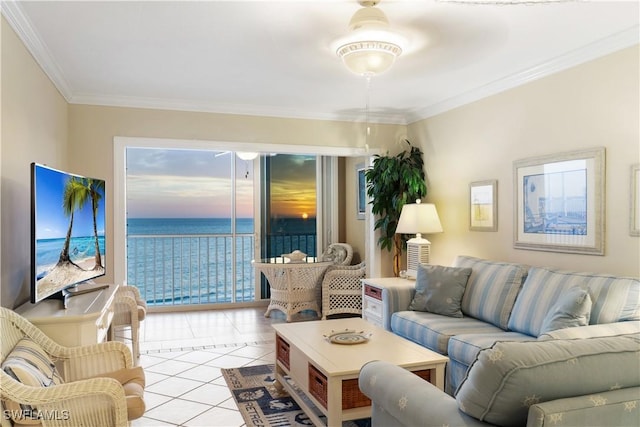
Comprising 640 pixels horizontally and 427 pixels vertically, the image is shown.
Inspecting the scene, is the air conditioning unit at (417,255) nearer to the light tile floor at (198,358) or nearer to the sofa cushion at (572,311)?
the light tile floor at (198,358)

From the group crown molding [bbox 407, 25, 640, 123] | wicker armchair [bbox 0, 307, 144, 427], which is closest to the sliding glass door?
crown molding [bbox 407, 25, 640, 123]

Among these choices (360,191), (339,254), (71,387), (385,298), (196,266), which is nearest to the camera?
(71,387)

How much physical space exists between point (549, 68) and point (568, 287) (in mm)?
1710

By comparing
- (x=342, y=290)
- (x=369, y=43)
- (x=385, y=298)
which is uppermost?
(x=369, y=43)

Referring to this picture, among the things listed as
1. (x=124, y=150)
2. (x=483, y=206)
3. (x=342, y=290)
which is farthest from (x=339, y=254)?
(x=124, y=150)

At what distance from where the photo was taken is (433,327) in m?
3.43

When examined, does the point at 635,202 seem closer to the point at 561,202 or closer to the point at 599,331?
the point at 561,202

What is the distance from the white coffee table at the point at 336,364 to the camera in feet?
8.19

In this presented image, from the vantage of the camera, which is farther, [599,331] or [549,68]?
[549,68]

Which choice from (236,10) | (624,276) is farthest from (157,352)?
(624,276)

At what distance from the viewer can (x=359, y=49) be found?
2795 millimetres

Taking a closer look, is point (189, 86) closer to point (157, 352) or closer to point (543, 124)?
point (157, 352)

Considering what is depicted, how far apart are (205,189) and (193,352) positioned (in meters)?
3.22

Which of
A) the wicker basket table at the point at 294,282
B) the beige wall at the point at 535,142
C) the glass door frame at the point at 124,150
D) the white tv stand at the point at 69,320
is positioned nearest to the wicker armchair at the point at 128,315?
the glass door frame at the point at 124,150
